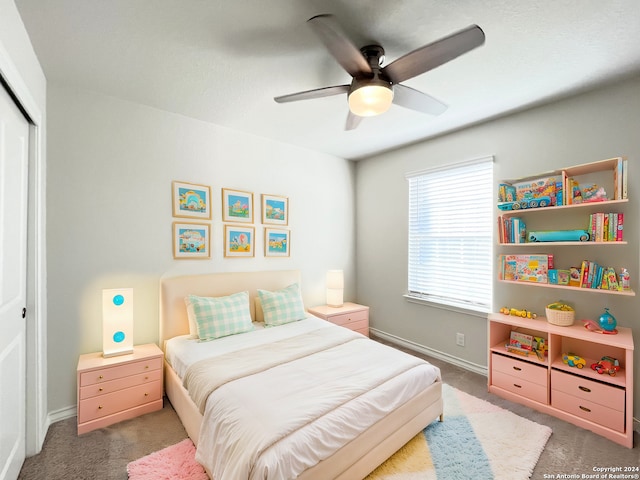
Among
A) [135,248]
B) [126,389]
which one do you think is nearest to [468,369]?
[126,389]

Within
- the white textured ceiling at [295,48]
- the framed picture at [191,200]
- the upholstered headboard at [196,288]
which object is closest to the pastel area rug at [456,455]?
the upholstered headboard at [196,288]

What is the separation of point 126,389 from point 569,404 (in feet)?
11.0

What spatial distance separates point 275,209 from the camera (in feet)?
11.6

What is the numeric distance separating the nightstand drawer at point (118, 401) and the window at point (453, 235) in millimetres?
2880

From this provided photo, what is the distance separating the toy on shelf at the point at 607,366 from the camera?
2.10 metres

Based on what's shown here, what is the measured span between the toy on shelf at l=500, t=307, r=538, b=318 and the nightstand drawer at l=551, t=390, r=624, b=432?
0.60 meters

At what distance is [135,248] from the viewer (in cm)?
261

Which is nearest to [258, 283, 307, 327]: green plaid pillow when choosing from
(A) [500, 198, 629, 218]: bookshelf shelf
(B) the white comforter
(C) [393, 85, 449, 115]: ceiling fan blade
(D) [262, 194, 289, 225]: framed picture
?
(B) the white comforter

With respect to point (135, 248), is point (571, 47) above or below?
above

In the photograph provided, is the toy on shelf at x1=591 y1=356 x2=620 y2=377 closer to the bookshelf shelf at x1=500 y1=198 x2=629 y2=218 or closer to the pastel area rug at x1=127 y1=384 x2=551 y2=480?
the pastel area rug at x1=127 y1=384 x2=551 y2=480

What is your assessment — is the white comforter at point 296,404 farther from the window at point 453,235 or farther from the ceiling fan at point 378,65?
the ceiling fan at point 378,65

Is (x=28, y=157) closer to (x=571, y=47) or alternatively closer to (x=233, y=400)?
(x=233, y=400)

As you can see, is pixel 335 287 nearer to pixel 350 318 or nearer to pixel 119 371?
pixel 350 318

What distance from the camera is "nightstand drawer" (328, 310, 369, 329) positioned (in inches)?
140
